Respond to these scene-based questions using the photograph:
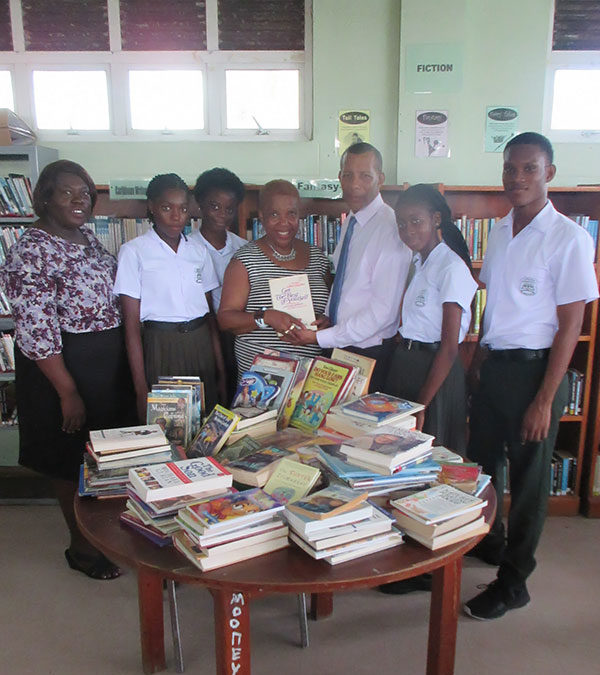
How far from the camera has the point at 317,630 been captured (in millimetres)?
2170

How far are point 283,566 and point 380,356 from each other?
49.7 inches

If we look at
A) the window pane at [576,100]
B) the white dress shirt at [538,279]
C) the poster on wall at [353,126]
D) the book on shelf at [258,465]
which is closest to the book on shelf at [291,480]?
the book on shelf at [258,465]

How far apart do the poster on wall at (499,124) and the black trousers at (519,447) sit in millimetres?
1900

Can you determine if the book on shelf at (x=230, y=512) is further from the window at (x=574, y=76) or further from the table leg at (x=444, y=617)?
the window at (x=574, y=76)

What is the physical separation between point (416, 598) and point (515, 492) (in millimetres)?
636

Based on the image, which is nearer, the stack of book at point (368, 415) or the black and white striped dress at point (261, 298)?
the stack of book at point (368, 415)

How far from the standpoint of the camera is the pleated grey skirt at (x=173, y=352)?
2379 mm

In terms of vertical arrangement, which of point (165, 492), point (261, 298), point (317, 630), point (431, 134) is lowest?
point (317, 630)

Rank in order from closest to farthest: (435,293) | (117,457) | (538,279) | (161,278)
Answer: (117,457)
(538,279)
(435,293)
(161,278)

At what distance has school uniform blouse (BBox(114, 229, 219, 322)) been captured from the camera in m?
2.30

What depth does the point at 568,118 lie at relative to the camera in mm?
3695

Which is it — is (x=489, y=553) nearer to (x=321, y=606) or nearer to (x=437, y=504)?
(x=321, y=606)

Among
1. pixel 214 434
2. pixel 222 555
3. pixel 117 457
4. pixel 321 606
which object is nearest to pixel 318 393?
pixel 214 434

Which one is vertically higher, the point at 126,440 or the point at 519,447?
the point at 126,440
